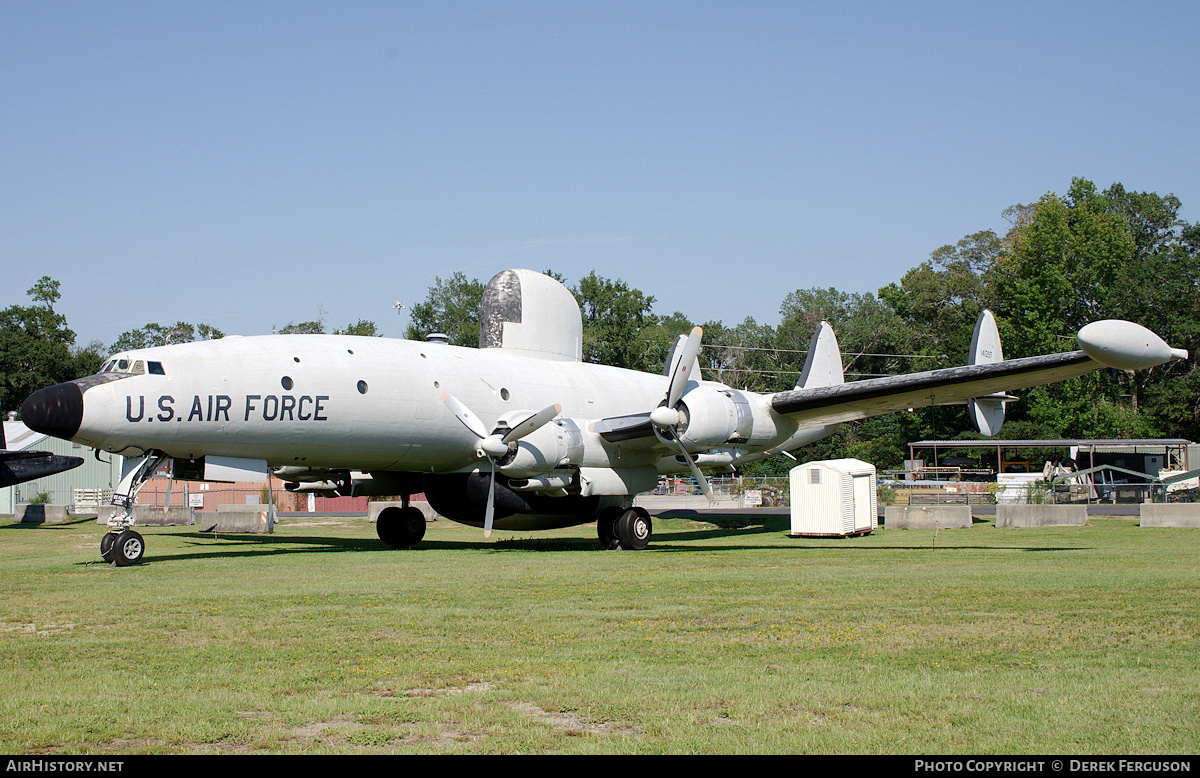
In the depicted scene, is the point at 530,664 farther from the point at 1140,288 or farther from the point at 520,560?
the point at 1140,288

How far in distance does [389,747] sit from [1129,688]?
4.52m

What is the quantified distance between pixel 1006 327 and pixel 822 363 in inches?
1748

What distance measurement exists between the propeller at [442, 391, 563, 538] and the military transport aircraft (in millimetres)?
52

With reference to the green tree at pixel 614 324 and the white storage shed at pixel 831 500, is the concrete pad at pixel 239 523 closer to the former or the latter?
the white storage shed at pixel 831 500

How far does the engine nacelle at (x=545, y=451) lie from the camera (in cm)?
1764

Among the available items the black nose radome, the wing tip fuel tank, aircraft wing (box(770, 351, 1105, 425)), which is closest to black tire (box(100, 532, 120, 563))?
the black nose radome

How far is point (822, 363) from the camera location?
2875 centimetres

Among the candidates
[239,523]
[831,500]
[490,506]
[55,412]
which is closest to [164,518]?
[239,523]

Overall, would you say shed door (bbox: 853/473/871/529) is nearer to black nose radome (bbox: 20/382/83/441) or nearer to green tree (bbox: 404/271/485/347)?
black nose radome (bbox: 20/382/83/441)

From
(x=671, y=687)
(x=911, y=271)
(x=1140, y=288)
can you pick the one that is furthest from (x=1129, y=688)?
(x=911, y=271)

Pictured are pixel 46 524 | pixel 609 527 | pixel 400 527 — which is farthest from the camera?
pixel 46 524

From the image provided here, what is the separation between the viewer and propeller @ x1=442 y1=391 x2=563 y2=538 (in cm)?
1733

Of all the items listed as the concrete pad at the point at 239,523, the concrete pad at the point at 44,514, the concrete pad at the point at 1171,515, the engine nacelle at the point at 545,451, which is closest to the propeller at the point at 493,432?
the engine nacelle at the point at 545,451

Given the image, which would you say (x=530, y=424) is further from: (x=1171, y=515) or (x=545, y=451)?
(x=1171, y=515)
